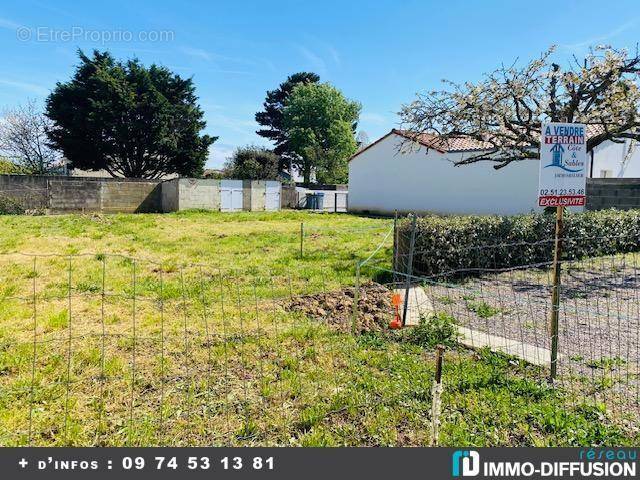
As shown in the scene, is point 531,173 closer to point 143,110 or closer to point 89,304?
point 89,304

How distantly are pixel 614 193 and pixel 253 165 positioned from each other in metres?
22.2

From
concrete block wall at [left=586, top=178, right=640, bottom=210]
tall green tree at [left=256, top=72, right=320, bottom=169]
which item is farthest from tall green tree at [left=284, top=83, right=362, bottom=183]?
concrete block wall at [left=586, top=178, right=640, bottom=210]

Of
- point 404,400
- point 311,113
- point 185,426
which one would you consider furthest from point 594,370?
point 311,113

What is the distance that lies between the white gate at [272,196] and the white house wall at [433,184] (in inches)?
180

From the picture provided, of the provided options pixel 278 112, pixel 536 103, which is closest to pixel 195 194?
pixel 536 103

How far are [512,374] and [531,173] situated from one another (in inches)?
716

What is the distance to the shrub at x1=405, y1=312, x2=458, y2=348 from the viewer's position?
471cm

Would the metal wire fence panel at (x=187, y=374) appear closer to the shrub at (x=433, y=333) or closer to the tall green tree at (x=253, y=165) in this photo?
the shrub at (x=433, y=333)

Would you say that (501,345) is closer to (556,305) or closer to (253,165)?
(556,305)

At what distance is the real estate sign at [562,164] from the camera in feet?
12.7

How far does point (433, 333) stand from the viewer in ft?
15.9

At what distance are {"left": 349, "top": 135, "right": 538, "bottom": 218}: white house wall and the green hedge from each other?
8.59 metres

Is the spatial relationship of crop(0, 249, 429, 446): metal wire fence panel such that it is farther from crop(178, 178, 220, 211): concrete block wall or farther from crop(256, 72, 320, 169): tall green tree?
crop(256, 72, 320, 169): tall green tree

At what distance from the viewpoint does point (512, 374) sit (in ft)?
13.1
